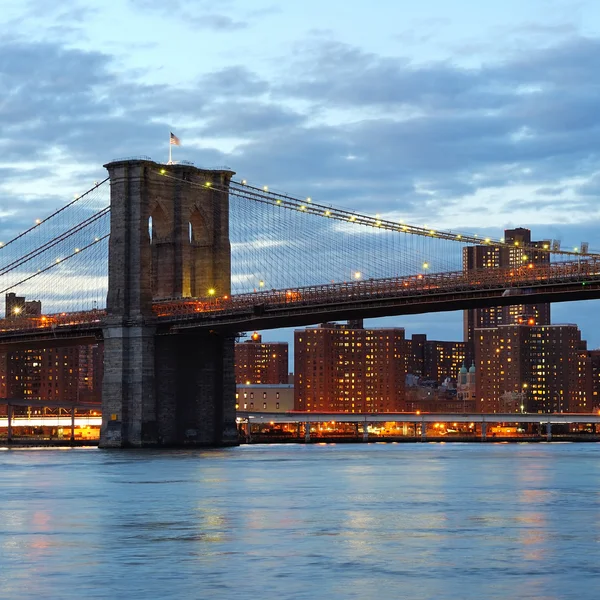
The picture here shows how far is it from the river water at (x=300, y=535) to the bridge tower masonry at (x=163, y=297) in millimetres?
30777

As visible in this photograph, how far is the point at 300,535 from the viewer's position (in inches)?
1404

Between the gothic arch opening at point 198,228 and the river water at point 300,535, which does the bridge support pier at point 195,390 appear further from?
the river water at point 300,535

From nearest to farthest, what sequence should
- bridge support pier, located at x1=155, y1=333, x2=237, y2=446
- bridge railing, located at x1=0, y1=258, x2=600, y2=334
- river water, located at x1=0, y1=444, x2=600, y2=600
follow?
1. river water, located at x1=0, y1=444, x2=600, y2=600
2. bridge railing, located at x1=0, y1=258, x2=600, y2=334
3. bridge support pier, located at x1=155, y1=333, x2=237, y2=446

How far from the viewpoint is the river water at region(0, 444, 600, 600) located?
27.4m

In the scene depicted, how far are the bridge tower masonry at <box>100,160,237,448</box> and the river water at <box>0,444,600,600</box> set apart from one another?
101 feet

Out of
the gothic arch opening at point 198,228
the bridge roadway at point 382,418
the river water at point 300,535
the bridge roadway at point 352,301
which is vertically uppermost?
the gothic arch opening at point 198,228

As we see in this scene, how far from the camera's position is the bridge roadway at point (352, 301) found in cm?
7850

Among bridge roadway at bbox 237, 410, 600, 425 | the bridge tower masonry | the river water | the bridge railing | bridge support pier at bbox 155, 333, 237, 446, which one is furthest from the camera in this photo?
bridge roadway at bbox 237, 410, 600, 425

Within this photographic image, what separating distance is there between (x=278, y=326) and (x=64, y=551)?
211 feet

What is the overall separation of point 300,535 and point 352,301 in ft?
171

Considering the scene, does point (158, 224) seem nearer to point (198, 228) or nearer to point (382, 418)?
point (198, 228)

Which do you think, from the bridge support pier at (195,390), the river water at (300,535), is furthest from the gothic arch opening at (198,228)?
the river water at (300,535)

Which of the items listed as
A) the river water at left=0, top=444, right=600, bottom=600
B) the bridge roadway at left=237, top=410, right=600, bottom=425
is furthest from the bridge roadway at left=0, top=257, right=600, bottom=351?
the bridge roadway at left=237, top=410, right=600, bottom=425

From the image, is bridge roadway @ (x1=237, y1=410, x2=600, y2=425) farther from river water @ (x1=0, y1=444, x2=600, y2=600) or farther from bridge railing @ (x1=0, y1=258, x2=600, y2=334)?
river water @ (x1=0, y1=444, x2=600, y2=600)
